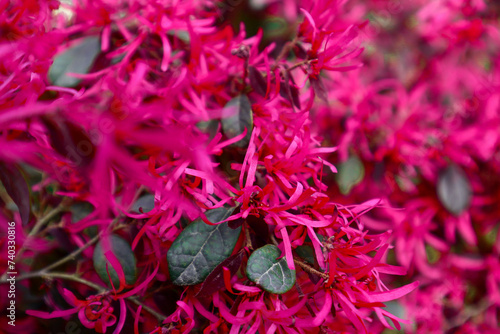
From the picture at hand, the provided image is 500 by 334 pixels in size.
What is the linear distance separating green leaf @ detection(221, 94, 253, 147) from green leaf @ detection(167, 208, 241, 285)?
117 mm

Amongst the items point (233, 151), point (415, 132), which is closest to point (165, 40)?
point (233, 151)

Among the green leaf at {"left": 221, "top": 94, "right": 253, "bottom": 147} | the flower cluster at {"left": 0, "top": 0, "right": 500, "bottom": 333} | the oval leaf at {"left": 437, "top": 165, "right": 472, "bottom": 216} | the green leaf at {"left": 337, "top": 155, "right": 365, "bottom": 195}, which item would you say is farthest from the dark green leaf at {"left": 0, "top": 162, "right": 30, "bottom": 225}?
the oval leaf at {"left": 437, "top": 165, "right": 472, "bottom": 216}

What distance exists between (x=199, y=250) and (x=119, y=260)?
0.49ft

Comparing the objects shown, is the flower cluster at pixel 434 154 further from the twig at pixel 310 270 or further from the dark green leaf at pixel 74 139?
the dark green leaf at pixel 74 139

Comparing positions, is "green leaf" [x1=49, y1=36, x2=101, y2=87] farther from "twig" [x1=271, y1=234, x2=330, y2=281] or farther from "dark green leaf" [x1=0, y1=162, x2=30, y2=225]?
"twig" [x1=271, y1=234, x2=330, y2=281]

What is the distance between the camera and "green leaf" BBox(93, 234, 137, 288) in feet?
1.81

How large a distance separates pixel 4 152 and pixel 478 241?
1216mm

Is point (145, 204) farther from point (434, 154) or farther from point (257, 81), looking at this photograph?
point (434, 154)

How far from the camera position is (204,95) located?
61 centimetres

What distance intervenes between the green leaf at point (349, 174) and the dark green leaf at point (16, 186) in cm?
62

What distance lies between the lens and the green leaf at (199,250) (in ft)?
1.52

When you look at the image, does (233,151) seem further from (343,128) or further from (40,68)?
(343,128)

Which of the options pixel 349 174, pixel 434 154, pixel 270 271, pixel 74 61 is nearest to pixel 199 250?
pixel 270 271

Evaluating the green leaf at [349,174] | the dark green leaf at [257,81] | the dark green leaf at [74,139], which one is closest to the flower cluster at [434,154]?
the green leaf at [349,174]
